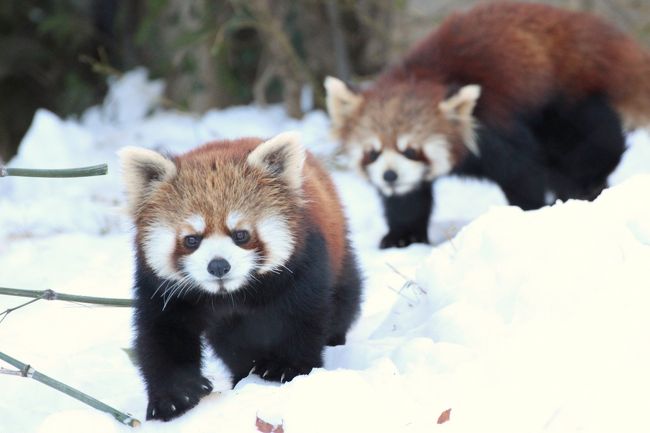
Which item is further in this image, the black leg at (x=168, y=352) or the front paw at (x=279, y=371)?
the front paw at (x=279, y=371)

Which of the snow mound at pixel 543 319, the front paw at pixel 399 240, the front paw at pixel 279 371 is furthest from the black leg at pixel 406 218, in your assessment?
the front paw at pixel 279 371

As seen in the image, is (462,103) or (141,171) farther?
(462,103)

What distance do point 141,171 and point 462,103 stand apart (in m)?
3.16

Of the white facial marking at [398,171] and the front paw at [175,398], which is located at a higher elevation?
the front paw at [175,398]

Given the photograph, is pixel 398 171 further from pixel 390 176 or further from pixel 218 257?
pixel 218 257

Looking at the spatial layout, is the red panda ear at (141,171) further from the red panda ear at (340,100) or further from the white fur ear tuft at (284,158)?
the red panda ear at (340,100)

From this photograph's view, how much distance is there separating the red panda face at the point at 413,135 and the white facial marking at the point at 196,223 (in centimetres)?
301

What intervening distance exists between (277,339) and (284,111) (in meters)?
6.85

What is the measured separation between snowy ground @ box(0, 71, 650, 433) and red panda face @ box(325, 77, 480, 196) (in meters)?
0.97

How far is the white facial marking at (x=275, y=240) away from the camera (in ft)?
11.2

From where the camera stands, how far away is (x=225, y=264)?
3.21 meters

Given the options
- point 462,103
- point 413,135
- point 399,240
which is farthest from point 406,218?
point 462,103

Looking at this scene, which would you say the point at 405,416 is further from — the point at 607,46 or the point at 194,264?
the point at 607,46

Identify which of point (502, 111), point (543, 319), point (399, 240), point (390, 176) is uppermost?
point (543, 319)
